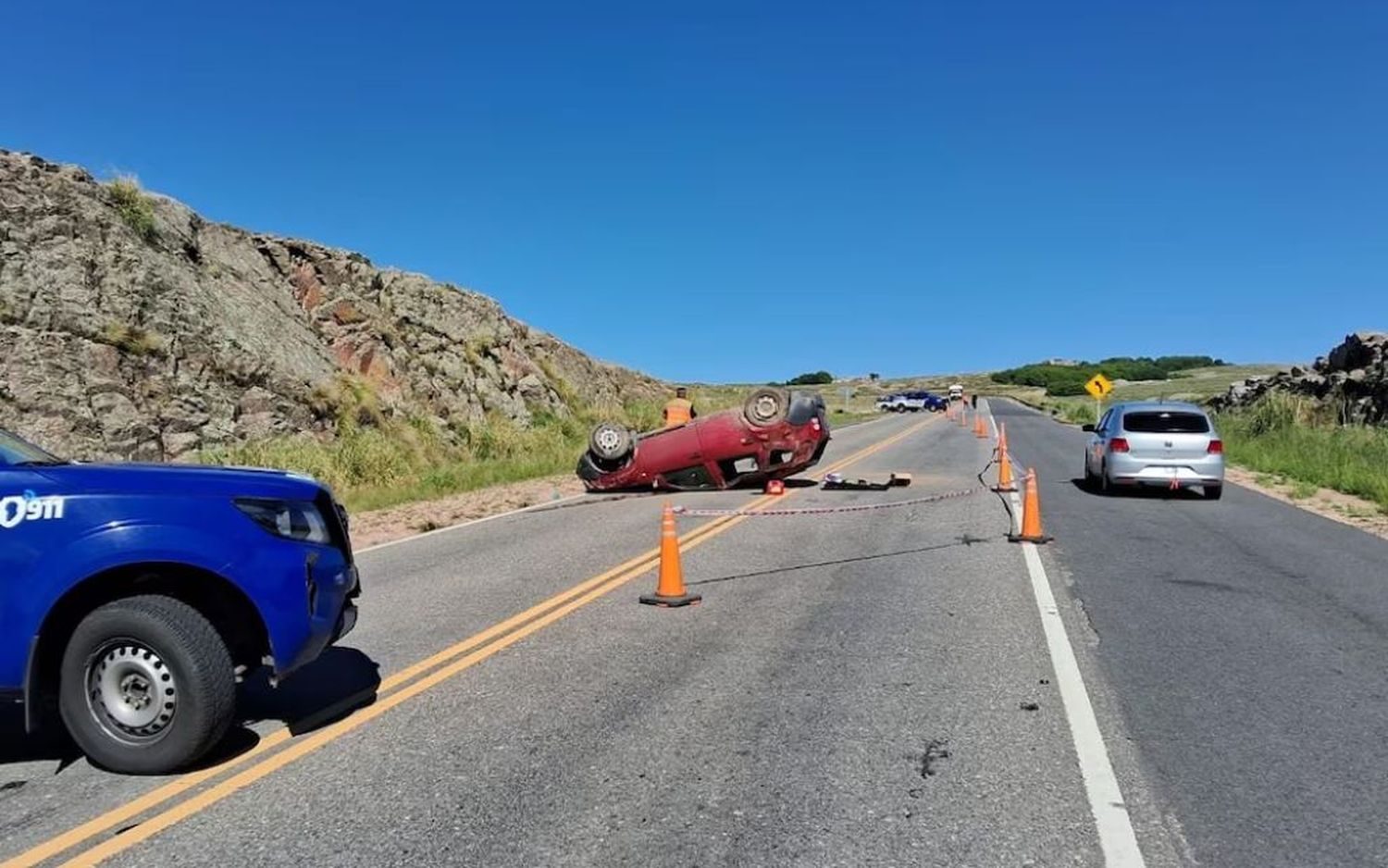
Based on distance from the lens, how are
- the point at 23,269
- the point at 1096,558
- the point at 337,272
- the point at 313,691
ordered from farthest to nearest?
the point at 337,272 < the point at 23,269 < the point at 1096,558 < the point at 313,691

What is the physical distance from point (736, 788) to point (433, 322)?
30.1m

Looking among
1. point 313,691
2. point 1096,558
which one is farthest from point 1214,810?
point 1096,558

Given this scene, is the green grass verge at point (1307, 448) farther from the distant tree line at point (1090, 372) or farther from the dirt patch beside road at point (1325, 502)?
the distant tree line at point (1090, 372)

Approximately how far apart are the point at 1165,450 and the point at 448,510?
11.8m

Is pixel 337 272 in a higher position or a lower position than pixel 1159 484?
higher

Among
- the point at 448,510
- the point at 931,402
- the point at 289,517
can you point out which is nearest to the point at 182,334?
the point at 448,510

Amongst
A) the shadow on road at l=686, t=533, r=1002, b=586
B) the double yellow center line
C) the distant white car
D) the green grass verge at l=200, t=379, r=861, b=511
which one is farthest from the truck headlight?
the distant white car

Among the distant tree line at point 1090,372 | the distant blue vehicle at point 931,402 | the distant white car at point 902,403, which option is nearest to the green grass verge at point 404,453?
the distant white car at point 902,403

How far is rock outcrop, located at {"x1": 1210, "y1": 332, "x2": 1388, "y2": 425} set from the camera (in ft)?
95.0

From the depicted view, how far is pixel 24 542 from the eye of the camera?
4.45m

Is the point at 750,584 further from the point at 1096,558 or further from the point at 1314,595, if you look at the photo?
the point at 1314,595

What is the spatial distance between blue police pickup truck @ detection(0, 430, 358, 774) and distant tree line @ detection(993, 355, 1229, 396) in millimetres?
147106

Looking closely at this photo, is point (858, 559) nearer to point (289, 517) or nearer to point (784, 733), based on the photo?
point (784, 733)

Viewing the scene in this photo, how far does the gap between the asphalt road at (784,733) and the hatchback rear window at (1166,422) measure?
725 centimetres
